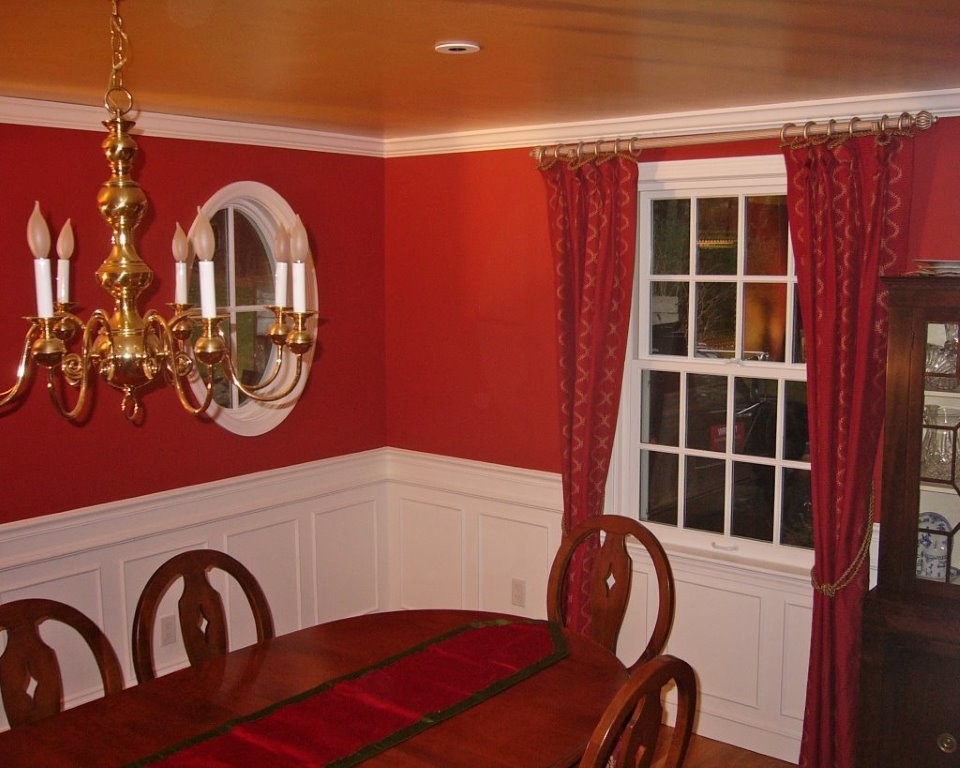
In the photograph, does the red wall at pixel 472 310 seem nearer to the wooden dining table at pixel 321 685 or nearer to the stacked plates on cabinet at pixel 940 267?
the stacked plates on cabinet at pixel 940 267

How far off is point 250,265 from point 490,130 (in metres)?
1.22

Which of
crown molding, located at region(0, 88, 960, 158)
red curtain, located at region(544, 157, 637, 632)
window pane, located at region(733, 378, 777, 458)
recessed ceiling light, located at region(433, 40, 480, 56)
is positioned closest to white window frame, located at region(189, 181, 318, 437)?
crown molding, located at region(0, 88, 960, 158)

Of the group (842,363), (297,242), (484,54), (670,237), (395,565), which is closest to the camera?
(297,242)

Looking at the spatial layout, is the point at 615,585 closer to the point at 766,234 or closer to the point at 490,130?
the point at 766,234

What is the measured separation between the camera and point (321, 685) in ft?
8.16

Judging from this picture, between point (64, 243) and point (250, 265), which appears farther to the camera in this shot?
point (250, 265)

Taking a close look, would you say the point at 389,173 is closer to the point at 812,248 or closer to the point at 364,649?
the point at 812,248

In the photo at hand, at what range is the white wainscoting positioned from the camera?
365 cm

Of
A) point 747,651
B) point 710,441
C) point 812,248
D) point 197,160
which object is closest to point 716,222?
point 812,248

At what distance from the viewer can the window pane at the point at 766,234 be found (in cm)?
364

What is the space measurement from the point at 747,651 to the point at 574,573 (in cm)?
74

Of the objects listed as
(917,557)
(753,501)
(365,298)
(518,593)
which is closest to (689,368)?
(753,501)

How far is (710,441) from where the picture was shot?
390 cm

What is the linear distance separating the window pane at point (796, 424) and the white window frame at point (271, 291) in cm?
207
